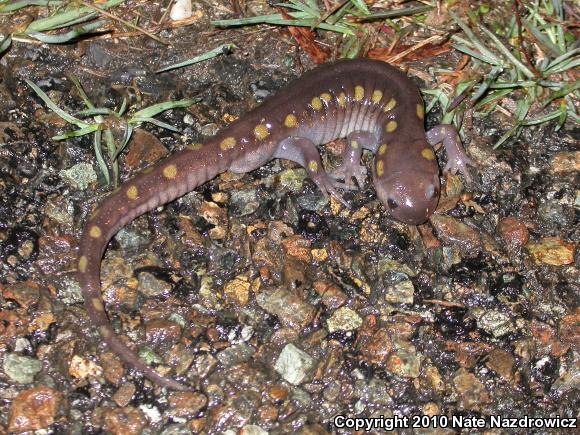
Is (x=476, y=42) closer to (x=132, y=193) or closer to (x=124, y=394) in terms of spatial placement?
(x=132, y=193)

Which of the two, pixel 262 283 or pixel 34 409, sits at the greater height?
pixel 262 283

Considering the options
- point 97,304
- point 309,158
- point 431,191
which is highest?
point 309,158

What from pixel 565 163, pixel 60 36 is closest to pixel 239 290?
pixel 60 36

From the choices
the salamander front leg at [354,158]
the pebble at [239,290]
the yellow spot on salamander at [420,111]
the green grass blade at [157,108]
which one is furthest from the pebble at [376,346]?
the green grass blade at [157,108]

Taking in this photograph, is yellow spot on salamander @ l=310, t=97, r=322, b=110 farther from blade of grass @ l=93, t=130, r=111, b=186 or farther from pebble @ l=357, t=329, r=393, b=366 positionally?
pebble @ l=357, t=329, r=393, b=366

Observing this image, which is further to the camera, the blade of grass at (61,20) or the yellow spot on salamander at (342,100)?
the yellow spot on salamander at (342,100)

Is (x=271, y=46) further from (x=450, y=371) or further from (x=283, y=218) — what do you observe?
(x=450, y=371)

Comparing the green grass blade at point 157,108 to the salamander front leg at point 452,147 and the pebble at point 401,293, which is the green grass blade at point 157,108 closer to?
the salamander front leg at point 452,147

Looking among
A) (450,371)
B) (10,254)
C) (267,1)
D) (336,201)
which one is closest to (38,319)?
(10,254)
